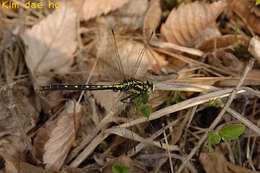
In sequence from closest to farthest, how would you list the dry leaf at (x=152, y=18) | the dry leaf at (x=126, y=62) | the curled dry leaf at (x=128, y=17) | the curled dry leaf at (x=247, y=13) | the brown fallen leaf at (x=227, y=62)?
the brown fallen leaf at (x=227, y=62)
the dry leaf at (x=126, y=62)
the curled dry leaf at (x=247, y=13)
the dry leaf at (x=152, y=18)
the curled dry leaf at (x=128, y=17)

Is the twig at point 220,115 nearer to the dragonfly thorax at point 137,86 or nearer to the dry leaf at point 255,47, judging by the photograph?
the dry leaf at point 255,47

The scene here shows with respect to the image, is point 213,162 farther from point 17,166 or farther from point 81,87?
point 17,166

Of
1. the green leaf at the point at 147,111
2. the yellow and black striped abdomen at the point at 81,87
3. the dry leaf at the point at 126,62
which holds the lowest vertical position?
the green leaf at the point at 147,111

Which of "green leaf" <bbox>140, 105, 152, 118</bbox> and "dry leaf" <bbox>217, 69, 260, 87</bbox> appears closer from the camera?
"green leaf" <bbox>140, 105, 152, 118</bbox>

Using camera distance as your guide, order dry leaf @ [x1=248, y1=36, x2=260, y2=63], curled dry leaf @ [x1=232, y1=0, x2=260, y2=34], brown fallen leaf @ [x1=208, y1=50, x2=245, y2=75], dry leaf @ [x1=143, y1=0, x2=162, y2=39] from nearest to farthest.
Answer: dry leaf @ [x1=248, y1=36, x2=260, y2=63] → brown fallen leaf @ [x1=208, y1=50, x2=245, y2=75] → curled dry leaf @ [x1=232, y1=0, x2=260, y2=34] → dry leaf @ [x1=143, y1=0, x2=162, y2=39]

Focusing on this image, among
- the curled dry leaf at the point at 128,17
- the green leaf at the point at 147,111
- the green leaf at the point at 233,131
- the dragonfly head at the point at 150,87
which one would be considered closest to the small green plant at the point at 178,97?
the dragonfly head at the point at 150,87

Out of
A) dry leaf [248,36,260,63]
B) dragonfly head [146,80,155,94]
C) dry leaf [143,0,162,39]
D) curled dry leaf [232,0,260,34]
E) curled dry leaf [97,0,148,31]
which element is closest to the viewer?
dry leaf [248,36,260,63]

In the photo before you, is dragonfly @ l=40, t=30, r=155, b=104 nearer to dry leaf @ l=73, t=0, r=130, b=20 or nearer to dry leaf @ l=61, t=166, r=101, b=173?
dry leaf @ l=61, t=166, r=101, b=173

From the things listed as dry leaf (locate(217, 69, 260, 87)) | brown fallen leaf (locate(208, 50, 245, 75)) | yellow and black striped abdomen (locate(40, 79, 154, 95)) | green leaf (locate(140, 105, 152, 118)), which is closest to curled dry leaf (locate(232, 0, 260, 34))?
brown fallen leaf (locate(208, 50, 245, 75))
